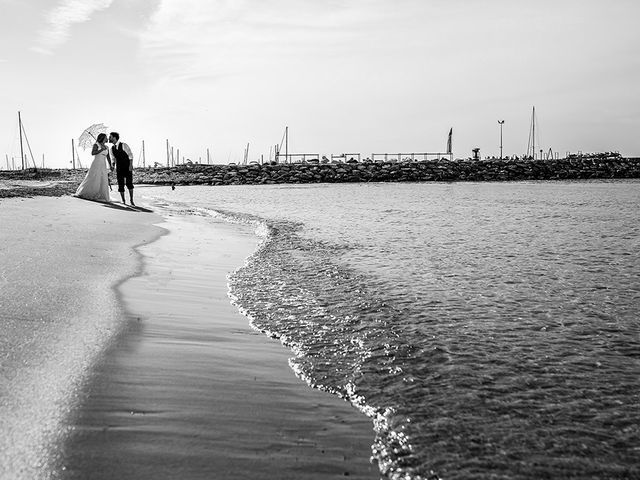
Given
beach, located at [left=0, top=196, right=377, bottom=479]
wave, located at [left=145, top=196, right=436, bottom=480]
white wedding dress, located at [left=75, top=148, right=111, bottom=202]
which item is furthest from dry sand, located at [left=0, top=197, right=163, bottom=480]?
white wedding dress, located at [left=75, top=148, right=111, bottom=202]

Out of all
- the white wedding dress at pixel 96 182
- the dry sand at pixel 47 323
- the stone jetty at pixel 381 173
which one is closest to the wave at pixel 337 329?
the dry sand at pixel 47 323

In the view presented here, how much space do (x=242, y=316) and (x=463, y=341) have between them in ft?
5.22

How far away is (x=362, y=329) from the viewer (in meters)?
3.67

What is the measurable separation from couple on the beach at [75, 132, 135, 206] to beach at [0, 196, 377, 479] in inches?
407

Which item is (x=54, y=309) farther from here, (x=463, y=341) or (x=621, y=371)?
(x=621, y=371)

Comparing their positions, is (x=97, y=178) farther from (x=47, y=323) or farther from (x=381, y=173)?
(x=381, y=173)

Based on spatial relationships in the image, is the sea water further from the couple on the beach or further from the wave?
the couple on the beach

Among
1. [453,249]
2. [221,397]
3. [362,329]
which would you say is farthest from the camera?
[453,249]

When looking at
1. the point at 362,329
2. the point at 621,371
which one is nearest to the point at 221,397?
the point at 362,329

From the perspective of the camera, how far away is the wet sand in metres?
1.81

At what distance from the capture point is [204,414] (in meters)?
2.22

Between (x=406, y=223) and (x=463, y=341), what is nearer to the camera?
(x=463, y=341)

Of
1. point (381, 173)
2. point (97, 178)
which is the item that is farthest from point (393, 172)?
point (97, 178)

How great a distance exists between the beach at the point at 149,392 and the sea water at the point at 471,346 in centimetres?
22
